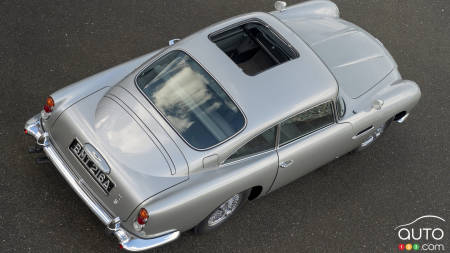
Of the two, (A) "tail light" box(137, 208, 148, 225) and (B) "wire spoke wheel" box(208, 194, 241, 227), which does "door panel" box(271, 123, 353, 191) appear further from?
(A) "tail light" box(137, 208, 148, 225)

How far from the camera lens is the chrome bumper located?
4.32m

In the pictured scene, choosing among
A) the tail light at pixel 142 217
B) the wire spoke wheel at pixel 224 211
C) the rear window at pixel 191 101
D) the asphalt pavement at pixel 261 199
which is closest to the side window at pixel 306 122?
the rear window at pixel 191 101

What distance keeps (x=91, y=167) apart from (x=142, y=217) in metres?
0.71

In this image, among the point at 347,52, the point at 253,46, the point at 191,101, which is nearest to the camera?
the point at 191,101

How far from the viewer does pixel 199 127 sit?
15.0ft

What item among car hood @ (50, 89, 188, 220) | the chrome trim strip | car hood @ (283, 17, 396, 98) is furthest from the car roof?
the chrome trim strip

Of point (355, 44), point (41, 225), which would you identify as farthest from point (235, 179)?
point (355, 44)

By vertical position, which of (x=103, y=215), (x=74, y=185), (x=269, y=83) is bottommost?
(x=103, y=215)

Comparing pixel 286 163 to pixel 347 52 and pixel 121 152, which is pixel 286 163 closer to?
pixel 121 152

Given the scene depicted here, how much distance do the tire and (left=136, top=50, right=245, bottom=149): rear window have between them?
683mm

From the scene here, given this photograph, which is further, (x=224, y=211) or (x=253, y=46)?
(x=253, y=46)

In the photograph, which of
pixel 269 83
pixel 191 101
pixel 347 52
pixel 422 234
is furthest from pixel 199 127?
pixel 422 234

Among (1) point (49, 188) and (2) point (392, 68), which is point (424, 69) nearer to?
(2) point (392, 68)

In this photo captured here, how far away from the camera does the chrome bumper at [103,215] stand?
14.2ft
